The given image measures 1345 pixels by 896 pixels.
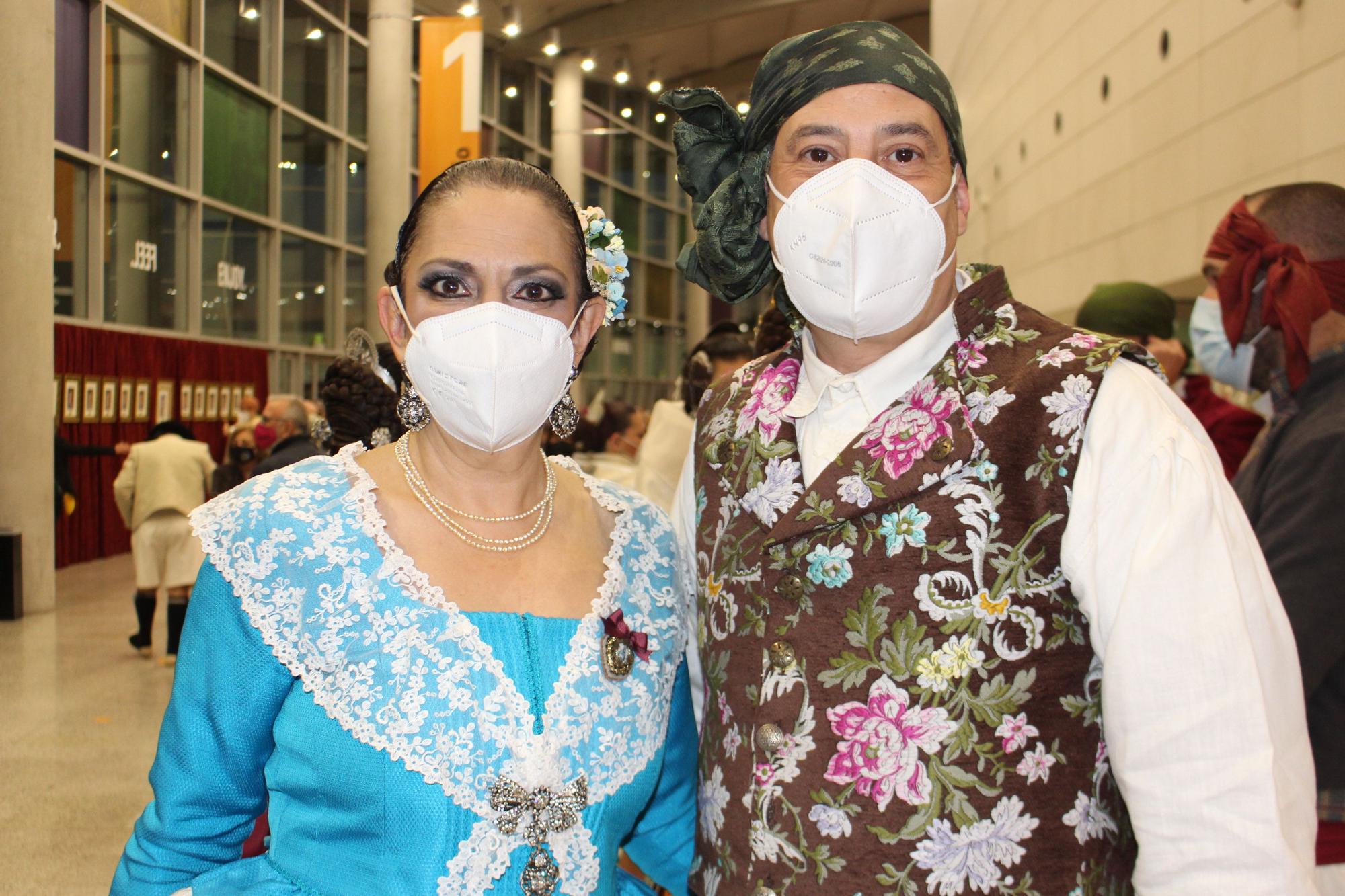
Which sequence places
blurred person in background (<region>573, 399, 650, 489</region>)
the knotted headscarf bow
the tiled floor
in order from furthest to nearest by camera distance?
blurred person in background (<region>573, 399, 650, 489</region>) < the tiled floor < the knotted headscarf bow

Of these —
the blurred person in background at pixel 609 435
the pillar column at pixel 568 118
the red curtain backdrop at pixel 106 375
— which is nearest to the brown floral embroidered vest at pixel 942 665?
the blurred person in background at pixel 609 435

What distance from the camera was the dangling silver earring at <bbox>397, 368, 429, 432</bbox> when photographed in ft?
5.76

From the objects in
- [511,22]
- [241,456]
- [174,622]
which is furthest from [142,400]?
[511,22]

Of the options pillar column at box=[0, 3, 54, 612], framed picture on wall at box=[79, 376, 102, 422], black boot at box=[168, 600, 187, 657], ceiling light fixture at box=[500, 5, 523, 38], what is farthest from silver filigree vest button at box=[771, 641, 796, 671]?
ceiling light fixture at box=[500, 5, 523, 38]

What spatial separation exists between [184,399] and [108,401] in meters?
1.19

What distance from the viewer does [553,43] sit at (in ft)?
52.2

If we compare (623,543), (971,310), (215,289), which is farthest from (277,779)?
(215,289)

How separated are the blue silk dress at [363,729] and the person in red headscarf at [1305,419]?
1.15m

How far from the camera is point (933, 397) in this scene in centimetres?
150

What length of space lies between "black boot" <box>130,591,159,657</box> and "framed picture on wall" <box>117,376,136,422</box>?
3906 millimetres

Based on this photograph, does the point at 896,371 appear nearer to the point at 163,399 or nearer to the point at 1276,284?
the point at 1276,284

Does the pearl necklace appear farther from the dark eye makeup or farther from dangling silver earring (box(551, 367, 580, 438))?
the dark eye makeup

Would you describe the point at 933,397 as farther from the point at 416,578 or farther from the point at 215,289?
the point at 215,289

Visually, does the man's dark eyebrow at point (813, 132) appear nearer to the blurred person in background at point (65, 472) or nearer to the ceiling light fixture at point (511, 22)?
the blurred person in background at point (65, 472)
